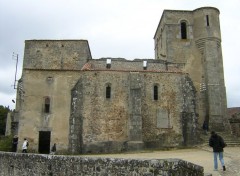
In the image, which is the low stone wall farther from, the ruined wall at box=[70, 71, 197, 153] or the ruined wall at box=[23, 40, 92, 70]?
the ruined wall at box=[23, 40, 92, 70]

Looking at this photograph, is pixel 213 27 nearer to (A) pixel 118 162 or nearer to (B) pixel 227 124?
(B) pixel 227 124

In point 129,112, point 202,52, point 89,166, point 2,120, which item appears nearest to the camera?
point 89,166

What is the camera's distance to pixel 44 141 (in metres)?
25.8

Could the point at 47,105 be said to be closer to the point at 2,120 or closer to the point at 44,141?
the point at 44,141

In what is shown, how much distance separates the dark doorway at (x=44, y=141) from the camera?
25.7 meters

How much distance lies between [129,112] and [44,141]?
7.07 metres

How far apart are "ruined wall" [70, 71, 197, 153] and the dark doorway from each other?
2.06 m

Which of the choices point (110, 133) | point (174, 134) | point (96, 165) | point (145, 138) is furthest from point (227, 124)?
point (96, 165)

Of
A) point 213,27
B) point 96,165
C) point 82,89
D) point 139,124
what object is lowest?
point 96,165

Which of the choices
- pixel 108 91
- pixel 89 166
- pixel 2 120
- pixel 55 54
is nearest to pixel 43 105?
pixel 108 91

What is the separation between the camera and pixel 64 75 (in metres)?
26.8

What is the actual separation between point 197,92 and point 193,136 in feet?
19.9

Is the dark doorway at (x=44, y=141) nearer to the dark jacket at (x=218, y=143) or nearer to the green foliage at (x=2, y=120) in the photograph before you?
the dark jacket at (x=218, y=143)

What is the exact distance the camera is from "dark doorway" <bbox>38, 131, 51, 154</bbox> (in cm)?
2567
